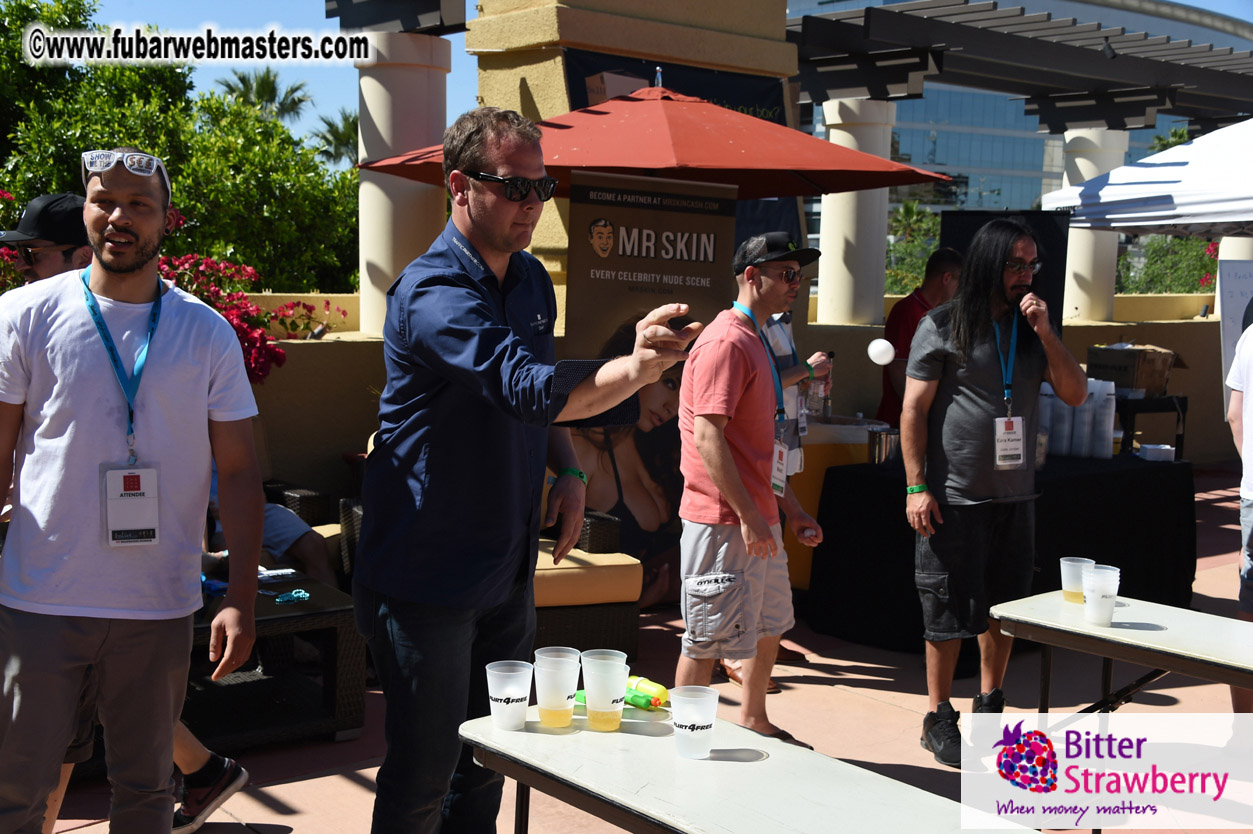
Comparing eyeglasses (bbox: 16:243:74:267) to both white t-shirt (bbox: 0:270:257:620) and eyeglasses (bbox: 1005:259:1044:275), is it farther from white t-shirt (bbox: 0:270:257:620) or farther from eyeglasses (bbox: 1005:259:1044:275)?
eyeglasses (bbox: 1005:259:1044:275)

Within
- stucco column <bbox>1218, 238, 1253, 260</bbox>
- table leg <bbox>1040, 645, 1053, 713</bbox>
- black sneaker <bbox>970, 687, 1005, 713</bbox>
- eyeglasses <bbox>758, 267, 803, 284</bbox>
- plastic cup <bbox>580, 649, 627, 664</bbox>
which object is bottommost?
black sneaker <bbox>970, 687, 1005, 713</bbox>

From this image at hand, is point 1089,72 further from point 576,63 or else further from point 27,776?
point 27,776

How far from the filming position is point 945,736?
Result: 4.41m

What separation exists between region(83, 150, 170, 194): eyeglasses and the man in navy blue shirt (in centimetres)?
65

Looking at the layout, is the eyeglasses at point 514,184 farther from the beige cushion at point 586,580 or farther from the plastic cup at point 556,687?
the beige cushion at point 586,580

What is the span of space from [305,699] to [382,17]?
477 cm

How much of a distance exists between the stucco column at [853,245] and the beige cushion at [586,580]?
5.94m

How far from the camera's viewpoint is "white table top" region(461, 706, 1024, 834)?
1972 mm

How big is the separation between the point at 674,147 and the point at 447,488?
3.05 m

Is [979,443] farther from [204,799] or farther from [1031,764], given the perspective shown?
[204,799]

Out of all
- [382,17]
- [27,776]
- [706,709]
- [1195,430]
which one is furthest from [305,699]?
[1195,430]

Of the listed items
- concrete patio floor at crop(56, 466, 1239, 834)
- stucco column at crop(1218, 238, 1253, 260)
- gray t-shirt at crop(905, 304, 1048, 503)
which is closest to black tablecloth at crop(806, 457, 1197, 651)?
concrete patio floor at crop(56, 466, 1239, 834)

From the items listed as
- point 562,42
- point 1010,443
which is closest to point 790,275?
point 1010,443

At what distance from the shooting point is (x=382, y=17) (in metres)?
7.50
